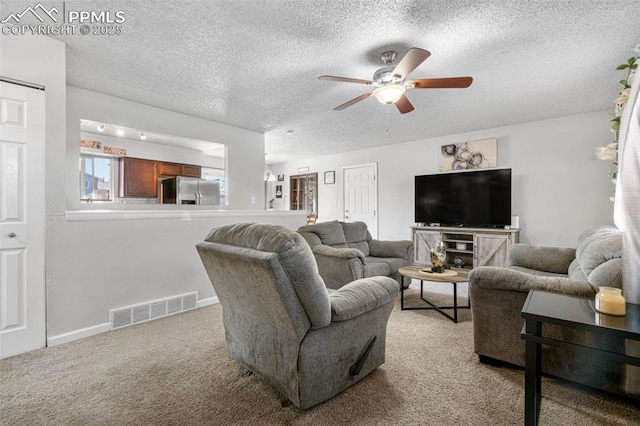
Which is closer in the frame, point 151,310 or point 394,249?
point 151,310

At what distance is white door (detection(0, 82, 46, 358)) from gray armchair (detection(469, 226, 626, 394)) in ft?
11.0

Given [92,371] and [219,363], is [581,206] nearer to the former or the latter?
[219,363]

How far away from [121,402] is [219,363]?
1.97ft

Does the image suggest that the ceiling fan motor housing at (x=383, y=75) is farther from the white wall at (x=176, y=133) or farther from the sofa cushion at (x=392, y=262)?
the white wall at (x=176, y=133)

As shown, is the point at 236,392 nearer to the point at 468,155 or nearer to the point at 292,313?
the point at 292,313

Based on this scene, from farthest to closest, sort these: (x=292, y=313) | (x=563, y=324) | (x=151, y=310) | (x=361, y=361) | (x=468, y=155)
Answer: (x=468, y=155)
(x=151, y=310)
(x=361, y=361)
(x=292, y=313)
(x=563, y=324)

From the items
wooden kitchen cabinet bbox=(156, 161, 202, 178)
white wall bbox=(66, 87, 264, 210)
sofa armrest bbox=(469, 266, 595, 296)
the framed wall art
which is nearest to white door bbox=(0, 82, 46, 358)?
white wall bbox=(66, 87, 264, 210)

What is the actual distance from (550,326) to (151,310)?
3.41 metres

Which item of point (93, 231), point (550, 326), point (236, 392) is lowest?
point (236, 392)

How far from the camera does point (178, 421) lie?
155 centimetres

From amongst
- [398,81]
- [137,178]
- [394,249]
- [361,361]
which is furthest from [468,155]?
[137,178]

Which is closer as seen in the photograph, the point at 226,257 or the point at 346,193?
the point at 226,257

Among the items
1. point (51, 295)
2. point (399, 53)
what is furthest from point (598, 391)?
point (51, 295)

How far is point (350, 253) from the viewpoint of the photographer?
10.9ft
